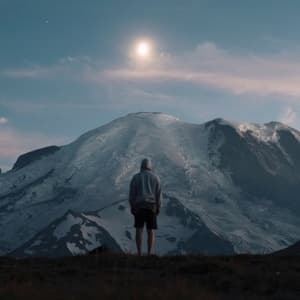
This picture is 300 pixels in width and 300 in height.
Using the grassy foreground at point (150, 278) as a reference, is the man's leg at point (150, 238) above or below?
above

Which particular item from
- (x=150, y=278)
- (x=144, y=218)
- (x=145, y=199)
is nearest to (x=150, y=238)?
(x=144, y=218)

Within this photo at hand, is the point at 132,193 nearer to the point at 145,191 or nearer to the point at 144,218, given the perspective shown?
the point at 145,191

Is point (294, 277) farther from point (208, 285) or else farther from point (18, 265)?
point (18, 265)

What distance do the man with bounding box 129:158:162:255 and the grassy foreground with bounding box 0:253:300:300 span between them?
1.83m

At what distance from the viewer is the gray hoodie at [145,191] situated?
23.1 m

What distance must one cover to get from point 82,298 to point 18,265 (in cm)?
748

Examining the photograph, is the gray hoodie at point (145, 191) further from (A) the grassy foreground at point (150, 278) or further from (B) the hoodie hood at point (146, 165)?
(A) the grassy foreground at point (150, 278)

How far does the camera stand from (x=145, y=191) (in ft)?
75.9

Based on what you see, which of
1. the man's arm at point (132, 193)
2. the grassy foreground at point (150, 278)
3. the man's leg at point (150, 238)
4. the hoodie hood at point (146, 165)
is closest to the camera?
the grassy foreground at point (150, 278)

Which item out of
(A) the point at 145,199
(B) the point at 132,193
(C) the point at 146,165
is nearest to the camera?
(A) the point at 145,199

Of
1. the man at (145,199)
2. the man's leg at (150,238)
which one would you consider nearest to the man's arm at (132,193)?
the man at (145,199)

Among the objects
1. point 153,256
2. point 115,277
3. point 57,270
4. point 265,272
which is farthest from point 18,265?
Answer: point 265,272

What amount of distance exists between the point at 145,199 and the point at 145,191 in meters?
0.25

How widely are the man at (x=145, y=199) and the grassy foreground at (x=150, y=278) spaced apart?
72.1 inches
